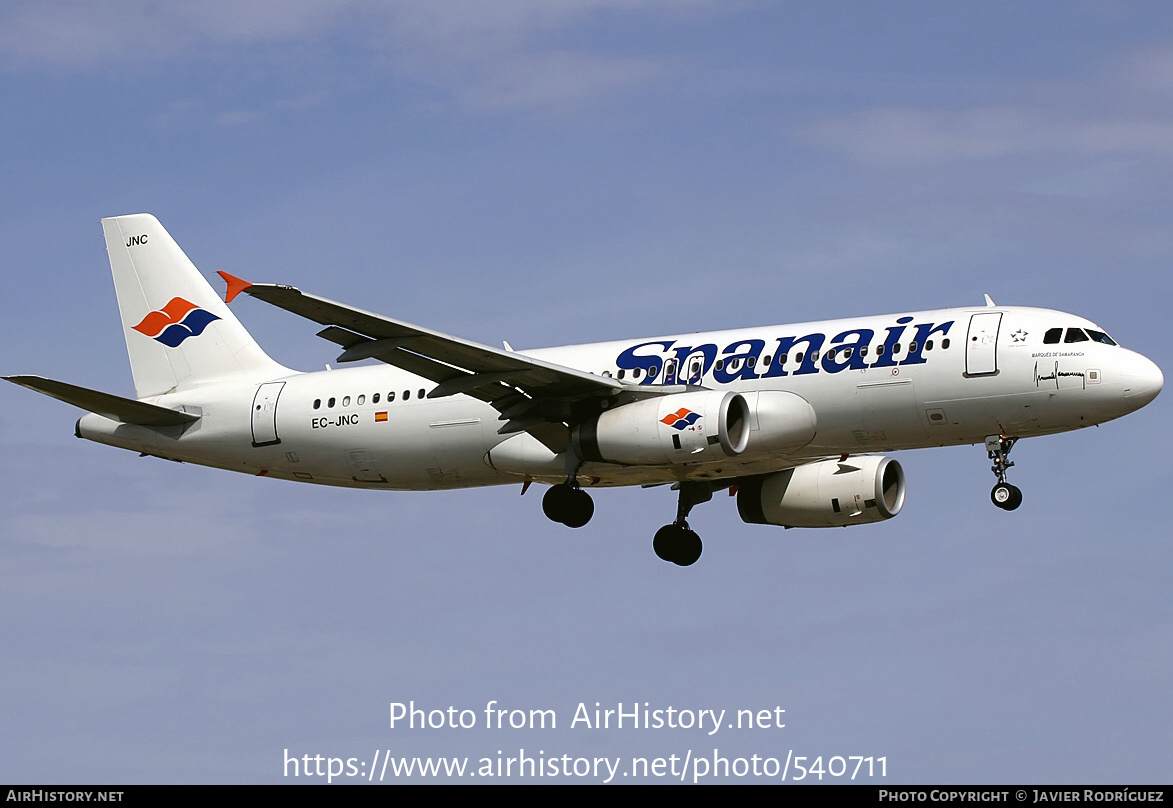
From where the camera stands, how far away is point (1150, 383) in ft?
115

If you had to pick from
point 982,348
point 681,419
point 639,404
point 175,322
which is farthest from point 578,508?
point 175,322

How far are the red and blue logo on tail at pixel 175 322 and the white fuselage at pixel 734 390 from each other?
1.87m

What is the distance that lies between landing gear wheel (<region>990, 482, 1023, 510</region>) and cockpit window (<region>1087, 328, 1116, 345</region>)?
3.46m

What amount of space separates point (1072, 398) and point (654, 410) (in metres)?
8.38

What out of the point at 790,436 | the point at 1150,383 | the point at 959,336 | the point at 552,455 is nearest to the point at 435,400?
the point at 552,455

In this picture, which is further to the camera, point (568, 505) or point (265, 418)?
point (265, 418)

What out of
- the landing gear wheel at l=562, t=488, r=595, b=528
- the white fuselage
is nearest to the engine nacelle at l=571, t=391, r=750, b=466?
the white fuselage

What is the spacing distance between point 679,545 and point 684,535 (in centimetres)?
27

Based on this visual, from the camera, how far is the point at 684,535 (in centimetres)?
4272

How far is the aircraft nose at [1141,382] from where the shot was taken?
34.9 m

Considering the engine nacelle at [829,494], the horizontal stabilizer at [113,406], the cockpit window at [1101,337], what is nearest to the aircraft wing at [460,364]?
the engine nacelle at [829,494]

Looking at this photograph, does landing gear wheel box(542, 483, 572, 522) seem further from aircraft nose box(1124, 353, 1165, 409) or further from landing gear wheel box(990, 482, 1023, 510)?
aircraft nose box(1124, 353, 1165, 409)

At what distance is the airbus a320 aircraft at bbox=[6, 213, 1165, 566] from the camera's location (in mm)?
35344

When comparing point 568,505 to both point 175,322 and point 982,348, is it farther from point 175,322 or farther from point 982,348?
point 175,322
